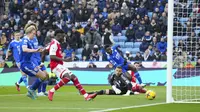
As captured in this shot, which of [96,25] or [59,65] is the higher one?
[59,65]

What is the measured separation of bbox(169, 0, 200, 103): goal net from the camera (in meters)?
20.3

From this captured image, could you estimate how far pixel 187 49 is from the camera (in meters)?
21.7

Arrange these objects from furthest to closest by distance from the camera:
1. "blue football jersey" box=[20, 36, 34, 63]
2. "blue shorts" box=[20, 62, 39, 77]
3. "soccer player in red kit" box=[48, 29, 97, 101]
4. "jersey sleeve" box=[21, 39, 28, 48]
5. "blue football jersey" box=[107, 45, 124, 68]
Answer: "blue football jersey" box=[107, 45, 124, 68]
"blue shorts" box=[20, 62, 39, 77]
"blue football jersey" box=[20, 36, 34, 63]
"jersey sleeve" box=[21, 39, 28, 48]
"soccer player in red kit" box=[48, 29, 97, 101]

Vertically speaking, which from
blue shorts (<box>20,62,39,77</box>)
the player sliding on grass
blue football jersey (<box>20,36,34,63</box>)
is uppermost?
blue football jersey (<box>20,36,34,63</box>)

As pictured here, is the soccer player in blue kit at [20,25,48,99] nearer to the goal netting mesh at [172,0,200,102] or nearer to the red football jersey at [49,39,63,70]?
the red football jersey at [49,39,63,70]

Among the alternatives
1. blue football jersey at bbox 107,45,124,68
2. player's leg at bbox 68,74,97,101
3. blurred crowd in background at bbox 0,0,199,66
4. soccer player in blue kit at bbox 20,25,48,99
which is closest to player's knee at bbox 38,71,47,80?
soccer player in blue kit at bbox 20,25,48,99

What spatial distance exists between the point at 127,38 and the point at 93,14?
109 inches

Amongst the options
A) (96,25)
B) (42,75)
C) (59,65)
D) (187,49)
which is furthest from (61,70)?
(96,25)

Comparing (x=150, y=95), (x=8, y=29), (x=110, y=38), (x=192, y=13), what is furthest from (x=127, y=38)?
(x=150, y=95)

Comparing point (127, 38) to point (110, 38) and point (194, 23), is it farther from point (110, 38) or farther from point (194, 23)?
point (194, 23)

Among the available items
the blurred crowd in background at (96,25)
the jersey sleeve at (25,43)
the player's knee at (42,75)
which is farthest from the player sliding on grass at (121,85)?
the blurred crowd in background at (96,25)

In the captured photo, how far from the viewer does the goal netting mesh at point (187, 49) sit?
2036 centimetres

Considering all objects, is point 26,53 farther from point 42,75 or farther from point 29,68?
point 42,75

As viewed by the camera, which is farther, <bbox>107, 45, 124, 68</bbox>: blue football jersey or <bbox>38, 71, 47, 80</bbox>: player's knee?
<bbox>107, 45, 124, 68</bbox>: blue football jersey
